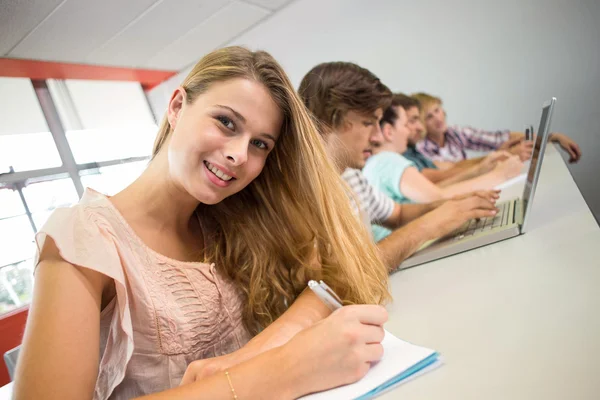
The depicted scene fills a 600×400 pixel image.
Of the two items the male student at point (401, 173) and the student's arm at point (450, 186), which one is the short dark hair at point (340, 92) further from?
the student's arm at point (450, 186)

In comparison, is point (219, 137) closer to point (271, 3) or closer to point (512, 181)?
point (271, 3)

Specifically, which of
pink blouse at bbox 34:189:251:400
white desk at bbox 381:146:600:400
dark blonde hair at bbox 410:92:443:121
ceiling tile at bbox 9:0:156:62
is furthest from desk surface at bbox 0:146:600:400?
ceiling tile at bbox 9:0:156:62

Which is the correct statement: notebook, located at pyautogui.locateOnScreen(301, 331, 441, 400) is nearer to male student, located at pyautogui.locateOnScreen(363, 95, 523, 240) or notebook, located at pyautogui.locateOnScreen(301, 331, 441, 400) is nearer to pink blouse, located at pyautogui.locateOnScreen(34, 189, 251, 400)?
pink blouse, located at pyautogui.locateOnScreen(34, 189, 251, 400)

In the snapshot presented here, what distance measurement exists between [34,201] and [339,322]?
2.47 feet

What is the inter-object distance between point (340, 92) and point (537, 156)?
2.45 feet

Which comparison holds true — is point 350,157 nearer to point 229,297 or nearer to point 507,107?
point 507,107

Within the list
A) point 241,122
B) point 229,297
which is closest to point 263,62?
point 241,122

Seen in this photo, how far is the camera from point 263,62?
924mm

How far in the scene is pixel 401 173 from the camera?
1700 millimetres

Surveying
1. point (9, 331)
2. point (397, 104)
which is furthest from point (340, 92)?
point (9, 331)

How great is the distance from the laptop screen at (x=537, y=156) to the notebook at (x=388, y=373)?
76 cm

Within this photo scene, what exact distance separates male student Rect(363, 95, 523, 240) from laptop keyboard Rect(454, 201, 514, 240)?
12.4 inches

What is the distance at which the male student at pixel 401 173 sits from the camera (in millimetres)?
1614

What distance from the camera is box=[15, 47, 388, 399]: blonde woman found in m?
0.57
